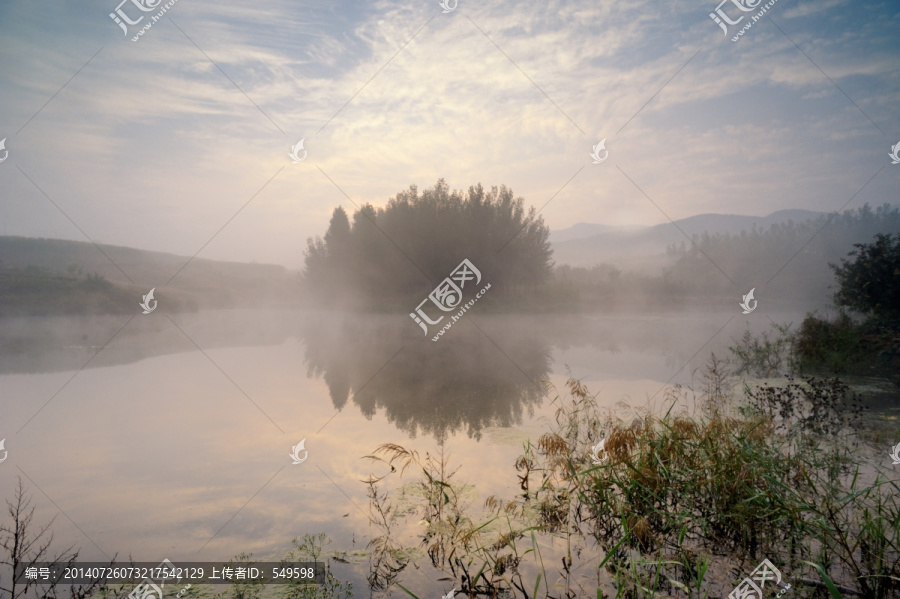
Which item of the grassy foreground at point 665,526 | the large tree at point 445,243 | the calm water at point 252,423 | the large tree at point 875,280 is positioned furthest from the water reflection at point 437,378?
the large tree at point 445,243

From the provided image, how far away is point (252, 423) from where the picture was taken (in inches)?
316

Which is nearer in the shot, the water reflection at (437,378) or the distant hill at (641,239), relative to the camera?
the water reflection at (437,378)

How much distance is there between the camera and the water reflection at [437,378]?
8.12m

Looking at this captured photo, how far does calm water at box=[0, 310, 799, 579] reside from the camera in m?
4.66

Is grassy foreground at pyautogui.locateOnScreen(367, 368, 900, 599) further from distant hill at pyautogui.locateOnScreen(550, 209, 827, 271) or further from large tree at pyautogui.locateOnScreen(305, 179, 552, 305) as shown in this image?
distant hill at pyautogui.locateOnScreen(550, 209, 827, 271)

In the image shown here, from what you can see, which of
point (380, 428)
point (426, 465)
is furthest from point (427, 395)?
point (426, 465)

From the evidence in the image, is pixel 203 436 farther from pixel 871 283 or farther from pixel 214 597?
pixel 871 283

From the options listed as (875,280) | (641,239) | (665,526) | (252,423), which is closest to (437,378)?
(252,423)

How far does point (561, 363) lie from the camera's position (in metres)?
13.3

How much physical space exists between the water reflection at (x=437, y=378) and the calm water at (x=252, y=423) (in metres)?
0.06

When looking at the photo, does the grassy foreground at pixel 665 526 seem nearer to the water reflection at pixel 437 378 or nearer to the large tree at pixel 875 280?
the water reflection at pixel 437 378

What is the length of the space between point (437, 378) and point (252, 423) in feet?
15.6

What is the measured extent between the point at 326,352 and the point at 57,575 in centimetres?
1309

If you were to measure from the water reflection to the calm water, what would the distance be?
64 millimetres
